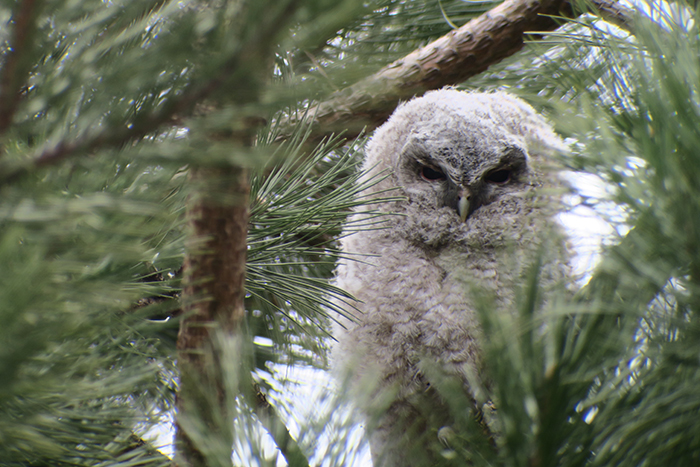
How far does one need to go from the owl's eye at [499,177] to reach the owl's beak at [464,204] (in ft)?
0.18

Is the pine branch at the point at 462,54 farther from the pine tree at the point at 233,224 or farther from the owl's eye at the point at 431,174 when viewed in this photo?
the pine tree at the point at 233,224

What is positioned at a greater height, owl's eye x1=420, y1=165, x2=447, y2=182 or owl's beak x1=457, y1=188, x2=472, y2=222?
owl's eye x1=420, y1=165, x2=447, y2=182

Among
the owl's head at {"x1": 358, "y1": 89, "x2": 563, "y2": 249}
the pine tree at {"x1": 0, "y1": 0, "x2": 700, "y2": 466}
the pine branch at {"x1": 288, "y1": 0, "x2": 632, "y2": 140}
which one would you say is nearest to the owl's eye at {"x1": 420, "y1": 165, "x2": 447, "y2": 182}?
the owl's head at {"x1": 358, "y1": 89, "x2": 563, "y2": 249}

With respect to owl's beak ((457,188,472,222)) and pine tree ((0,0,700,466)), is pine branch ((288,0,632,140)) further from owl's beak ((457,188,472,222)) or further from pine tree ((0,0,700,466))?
pine tree ((0,0,700,466))

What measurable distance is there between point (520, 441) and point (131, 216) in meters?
0.37

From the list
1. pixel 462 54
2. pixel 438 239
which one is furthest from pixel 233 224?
pixel 462 54

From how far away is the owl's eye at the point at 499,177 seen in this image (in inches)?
37.7

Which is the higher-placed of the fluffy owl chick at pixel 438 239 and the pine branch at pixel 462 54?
the pine branch at pixel 462 54

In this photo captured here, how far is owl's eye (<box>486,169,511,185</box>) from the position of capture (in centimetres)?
96

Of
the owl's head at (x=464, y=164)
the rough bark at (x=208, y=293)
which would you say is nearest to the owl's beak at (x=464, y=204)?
the owl's head at (x=464, y=164)

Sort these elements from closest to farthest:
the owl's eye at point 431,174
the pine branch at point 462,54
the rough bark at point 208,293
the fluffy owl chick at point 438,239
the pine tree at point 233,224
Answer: the pine tree at point 233,224
the rough bark at point 208,293
the fluffy owl chick at point 438,239
the owl's eye at point 431,174
the pine branch at point 462,54

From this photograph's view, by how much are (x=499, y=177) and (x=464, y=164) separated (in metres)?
0.08

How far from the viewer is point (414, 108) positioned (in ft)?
3.26

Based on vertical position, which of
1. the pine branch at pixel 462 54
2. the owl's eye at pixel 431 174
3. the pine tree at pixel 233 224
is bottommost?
the pine tree at pixel 233 224
